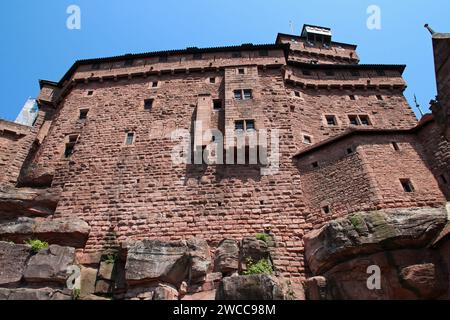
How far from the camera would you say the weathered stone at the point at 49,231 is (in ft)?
42.4

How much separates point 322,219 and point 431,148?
577 cm

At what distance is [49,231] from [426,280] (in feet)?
45.2

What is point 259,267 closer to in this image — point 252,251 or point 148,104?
point 252,251

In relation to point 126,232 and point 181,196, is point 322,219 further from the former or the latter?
point 126,232

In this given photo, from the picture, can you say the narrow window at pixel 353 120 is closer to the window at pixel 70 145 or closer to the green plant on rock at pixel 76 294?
the window at pixel 70 145

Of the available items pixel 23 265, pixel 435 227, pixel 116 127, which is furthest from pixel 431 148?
pixel 23 265

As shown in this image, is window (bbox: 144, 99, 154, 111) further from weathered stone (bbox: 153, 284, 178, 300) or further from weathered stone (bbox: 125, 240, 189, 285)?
weathered stone (bbox: 153, 284, 178, 300)

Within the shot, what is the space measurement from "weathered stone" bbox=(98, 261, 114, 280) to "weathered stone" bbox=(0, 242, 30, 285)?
261 cm

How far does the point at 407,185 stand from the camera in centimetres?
1278

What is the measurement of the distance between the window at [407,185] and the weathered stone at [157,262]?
29.4ft

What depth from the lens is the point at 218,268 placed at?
38.0ft

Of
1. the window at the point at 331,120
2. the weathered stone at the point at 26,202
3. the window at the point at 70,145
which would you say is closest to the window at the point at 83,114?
the window at the point at 70,145

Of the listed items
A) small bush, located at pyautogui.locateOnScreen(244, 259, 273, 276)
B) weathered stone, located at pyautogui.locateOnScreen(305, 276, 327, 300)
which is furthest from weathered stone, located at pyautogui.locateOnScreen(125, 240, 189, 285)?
weathered stone, located at pyautogui.locateOnScreen(305, 276, 327, 300)

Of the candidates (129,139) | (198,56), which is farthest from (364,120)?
(129,139)
